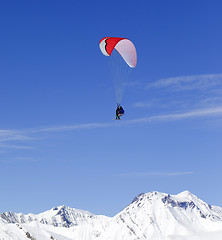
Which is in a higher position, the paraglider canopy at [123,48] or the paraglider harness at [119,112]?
the paraglider canopy at [123,48]

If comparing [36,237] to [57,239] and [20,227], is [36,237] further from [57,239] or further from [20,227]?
[57,239]

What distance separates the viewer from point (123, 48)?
79.1 meters

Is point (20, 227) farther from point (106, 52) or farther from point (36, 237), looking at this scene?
point (106, 52)

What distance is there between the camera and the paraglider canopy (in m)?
78.6

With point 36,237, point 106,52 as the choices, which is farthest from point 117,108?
point 36,237

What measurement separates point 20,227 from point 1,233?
21.5m

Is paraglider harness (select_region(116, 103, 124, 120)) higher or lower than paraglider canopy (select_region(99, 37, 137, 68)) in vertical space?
lower

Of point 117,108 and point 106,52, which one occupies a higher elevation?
point 106,52

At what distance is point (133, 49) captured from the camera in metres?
79.6

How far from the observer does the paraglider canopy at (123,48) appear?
78562mm

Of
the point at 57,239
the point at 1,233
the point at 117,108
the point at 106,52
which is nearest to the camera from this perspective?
the point at 117,108

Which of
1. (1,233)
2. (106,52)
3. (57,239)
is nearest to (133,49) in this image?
(106,52)

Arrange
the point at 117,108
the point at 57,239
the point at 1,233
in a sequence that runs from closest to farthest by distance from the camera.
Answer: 1. the point at 117,108
2. the point at 1,233
3. the point at 57,239

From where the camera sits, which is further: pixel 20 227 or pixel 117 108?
pixel 20 227
